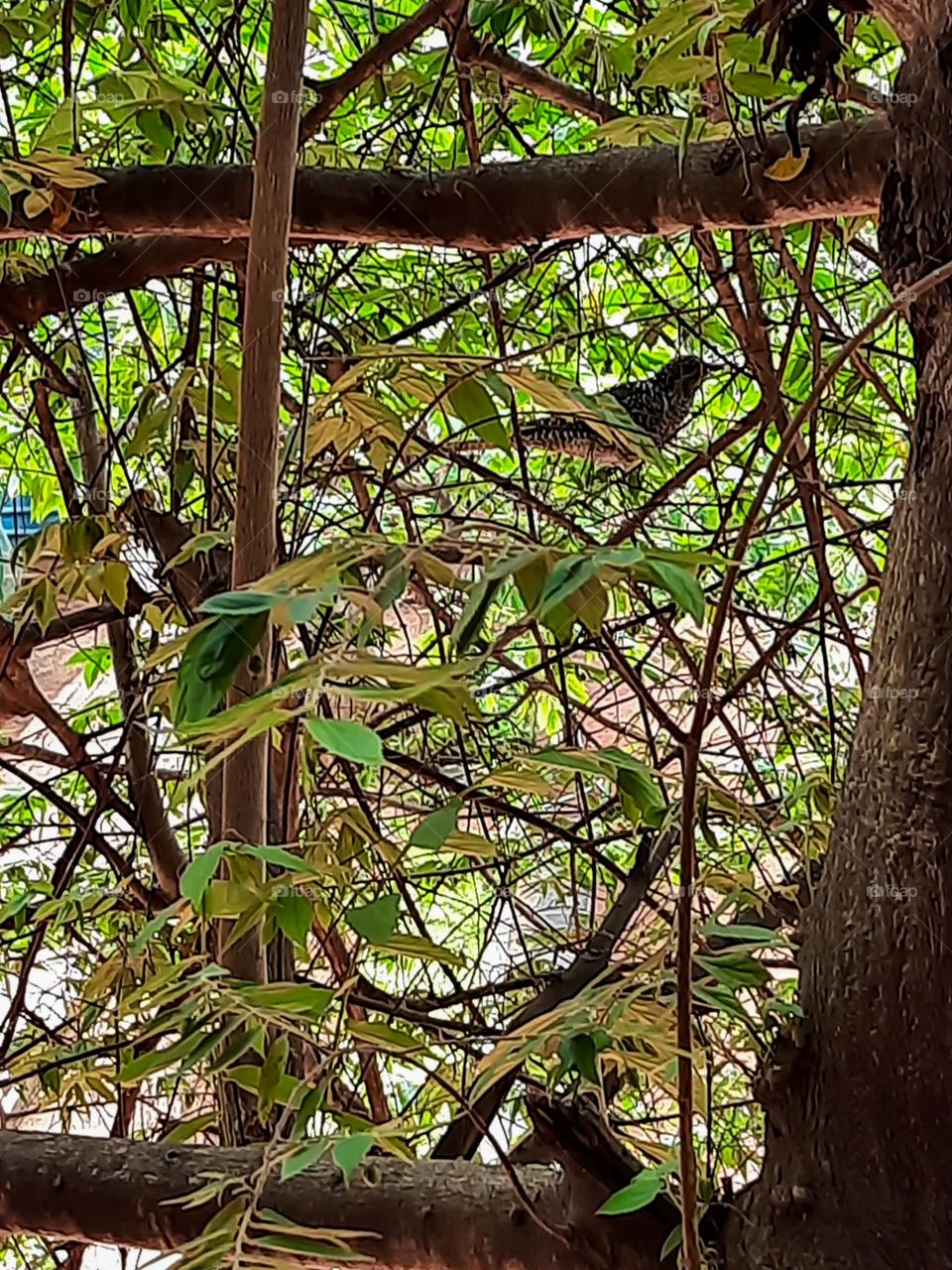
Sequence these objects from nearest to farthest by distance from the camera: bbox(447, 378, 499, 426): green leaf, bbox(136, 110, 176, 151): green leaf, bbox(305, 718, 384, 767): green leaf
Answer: bbox(305, 718, 384, 767): green leaf < bbox(447, 378, 499, 426): green leaf < bbox(136, 110, 176, 151): green leaf

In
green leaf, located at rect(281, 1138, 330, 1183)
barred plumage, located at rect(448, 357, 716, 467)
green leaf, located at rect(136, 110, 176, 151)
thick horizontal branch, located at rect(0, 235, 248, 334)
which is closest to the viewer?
green leaf, located at rect(281, 1138, 330, 1183)

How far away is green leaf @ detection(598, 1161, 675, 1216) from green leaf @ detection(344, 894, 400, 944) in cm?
10

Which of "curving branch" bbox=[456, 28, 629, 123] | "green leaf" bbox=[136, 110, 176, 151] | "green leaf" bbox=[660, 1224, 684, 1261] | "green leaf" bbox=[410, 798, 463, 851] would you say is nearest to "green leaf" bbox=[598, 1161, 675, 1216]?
"green leaf" bbox=[660, 1224, 684, 1261]

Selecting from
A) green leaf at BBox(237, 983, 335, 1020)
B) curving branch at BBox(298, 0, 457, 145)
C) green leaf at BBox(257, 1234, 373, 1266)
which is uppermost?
curving branch at BBox(298, 0, 457, 145)

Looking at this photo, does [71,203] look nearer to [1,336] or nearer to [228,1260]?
[1,336]

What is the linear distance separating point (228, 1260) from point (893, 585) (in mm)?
256

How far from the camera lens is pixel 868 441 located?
3.63ft

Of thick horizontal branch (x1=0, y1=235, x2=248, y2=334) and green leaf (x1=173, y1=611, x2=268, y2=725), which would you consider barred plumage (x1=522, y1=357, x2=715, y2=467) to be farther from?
green leaf (x1=173, y1=611, x2=268, y2=725)

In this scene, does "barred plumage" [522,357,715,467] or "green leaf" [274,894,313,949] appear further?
"barred plumage" [522,357,715,467]

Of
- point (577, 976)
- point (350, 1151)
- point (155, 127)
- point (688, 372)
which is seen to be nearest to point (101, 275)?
point (155, 127)

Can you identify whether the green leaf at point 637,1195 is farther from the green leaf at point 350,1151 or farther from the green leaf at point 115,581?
the green leaf at point 115,581

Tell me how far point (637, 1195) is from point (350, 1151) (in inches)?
3.1

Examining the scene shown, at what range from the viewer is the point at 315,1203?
0.46m

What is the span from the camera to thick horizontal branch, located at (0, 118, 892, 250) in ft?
2.26
